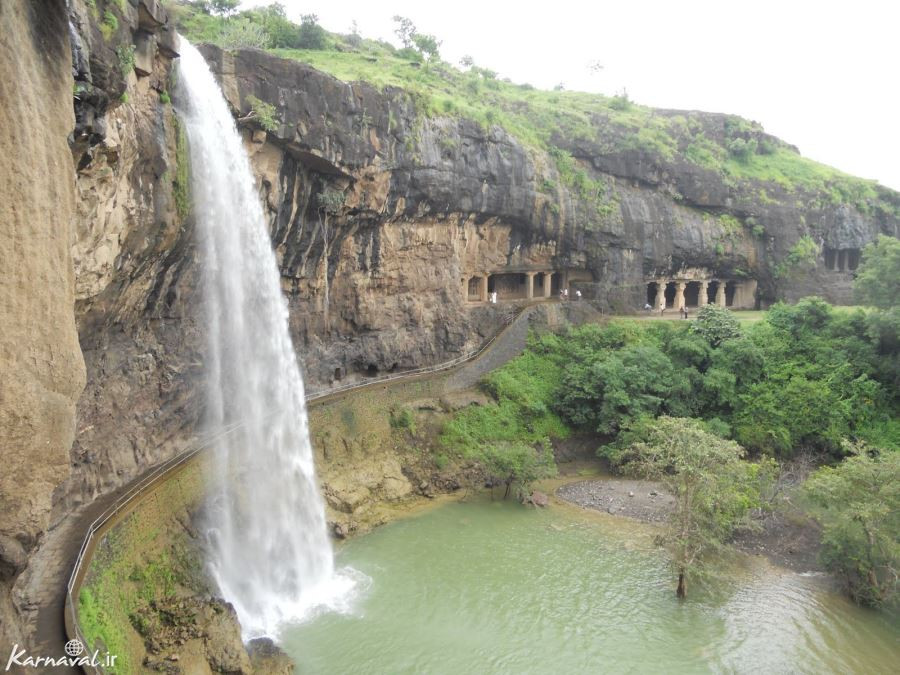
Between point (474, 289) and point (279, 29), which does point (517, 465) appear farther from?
point (279, 29)

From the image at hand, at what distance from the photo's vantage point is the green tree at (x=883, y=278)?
2102 centimetres

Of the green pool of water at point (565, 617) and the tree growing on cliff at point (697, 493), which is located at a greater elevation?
the tree growing on cliff at point (697, 493)

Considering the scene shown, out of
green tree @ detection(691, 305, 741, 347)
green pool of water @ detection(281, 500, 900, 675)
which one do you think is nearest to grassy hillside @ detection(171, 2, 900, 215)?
green tree @ detection(691, 305, 741, 347)

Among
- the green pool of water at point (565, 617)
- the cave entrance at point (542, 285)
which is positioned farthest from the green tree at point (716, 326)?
the green pool of water at point (565, 617)

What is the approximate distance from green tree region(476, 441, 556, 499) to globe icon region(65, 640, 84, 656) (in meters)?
13.2

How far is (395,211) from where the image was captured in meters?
22.3

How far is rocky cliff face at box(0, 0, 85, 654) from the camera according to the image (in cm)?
565

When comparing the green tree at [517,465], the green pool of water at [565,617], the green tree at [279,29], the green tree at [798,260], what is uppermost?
the green tree at [279,29]

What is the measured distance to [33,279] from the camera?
6.04 m

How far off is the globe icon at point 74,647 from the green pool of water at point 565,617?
4.67 meters

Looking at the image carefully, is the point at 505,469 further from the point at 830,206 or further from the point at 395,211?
the point at 830,206

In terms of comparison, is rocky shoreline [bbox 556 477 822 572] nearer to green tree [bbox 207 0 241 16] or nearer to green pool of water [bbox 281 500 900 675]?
green pool of water [bbox 281 500 900 675]

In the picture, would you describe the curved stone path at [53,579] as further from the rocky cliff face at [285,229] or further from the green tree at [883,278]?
the green tree at [883,278]

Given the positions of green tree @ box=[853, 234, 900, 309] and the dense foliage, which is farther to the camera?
the dense foliage
